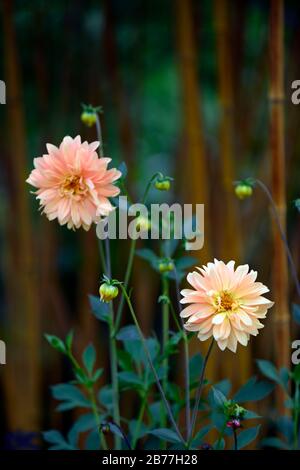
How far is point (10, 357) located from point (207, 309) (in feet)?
3.27

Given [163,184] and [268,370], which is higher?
[163,184]

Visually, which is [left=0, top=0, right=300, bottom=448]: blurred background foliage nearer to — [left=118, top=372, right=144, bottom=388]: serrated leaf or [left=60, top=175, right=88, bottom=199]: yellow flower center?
[left=118, top=372, right=144, bottom=388]: serrated leaf

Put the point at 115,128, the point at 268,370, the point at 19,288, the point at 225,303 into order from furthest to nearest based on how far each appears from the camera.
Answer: the point at 115,128
the point at 19,288
the point at 268,370
the point at 225,303

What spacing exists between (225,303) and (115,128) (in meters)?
1.26

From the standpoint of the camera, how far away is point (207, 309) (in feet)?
1.90

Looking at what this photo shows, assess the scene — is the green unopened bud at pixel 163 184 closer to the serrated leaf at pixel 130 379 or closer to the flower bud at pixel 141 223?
the flower bud at pixel 141 223

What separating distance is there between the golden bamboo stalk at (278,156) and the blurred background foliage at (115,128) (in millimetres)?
264

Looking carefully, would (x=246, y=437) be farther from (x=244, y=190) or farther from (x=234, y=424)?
(x=244, y=190)

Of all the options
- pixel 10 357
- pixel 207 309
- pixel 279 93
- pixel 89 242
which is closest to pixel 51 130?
pixel 89 242

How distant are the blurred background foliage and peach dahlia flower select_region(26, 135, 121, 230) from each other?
0.59m

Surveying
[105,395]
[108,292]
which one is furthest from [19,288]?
[108,292]

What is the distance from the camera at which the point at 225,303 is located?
0.58 meters

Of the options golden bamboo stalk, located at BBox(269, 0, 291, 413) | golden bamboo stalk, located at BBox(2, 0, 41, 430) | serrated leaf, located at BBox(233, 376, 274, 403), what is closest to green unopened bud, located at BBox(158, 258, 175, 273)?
serrated leaf, located at BBox(233, 376, 274, 403)

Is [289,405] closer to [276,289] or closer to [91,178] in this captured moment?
[276,289]
